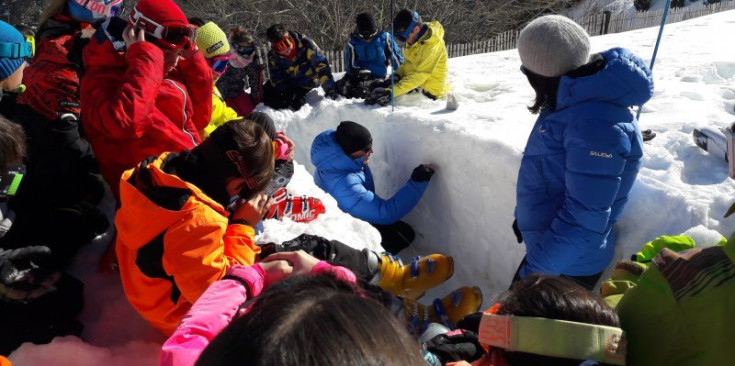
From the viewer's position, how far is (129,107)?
2295 mm

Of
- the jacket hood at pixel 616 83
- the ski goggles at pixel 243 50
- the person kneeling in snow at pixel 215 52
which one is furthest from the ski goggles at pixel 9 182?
the ski goggles at pixel 243 50

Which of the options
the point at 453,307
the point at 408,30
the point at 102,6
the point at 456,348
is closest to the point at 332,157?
the point at 453,307

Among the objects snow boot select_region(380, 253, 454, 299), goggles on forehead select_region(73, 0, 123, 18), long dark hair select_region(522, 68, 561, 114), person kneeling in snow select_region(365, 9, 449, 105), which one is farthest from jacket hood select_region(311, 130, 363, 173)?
long dark hair select_region(522, 68, 561, 114)

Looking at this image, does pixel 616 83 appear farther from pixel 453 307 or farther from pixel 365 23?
pixel 365 23

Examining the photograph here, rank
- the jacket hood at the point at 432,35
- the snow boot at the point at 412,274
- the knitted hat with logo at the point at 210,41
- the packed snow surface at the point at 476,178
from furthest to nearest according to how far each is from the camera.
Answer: the jacket hood at the point at 432,35 → the knitted hat with logo at the point at 210,41 → the snow boot at the point at 412,274 → the packed snow surface at the point at 476,178

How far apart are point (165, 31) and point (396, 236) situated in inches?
103

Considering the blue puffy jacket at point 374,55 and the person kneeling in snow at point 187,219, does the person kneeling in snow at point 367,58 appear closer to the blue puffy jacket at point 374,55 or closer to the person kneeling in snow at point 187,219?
the blue puffy jacket at point 374,55

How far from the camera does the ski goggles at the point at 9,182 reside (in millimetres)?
1886

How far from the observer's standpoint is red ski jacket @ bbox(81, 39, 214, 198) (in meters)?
2.30

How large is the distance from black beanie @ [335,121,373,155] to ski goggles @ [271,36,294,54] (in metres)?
2.55

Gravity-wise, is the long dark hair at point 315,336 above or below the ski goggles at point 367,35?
above

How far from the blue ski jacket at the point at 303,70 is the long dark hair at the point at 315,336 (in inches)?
222

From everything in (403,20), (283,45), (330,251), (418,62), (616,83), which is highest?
(616,83)

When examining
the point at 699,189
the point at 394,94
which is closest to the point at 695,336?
the point at 699,189
